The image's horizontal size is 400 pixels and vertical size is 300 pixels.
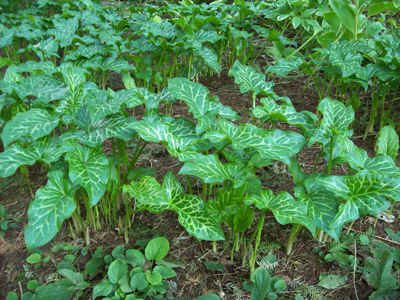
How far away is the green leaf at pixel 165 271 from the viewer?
1.13m

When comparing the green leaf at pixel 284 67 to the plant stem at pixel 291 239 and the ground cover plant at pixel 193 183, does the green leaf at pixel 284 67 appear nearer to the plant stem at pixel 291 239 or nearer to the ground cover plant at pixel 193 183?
the ground cover plant at pixel 193 183

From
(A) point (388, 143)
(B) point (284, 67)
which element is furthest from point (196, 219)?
(B) point (284, 67)

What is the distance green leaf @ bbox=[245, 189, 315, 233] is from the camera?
966 millimetres

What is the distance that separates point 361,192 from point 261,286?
0.49 meters

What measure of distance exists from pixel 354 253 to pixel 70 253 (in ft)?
4.00

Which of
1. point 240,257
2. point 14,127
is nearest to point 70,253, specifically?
point 14,127

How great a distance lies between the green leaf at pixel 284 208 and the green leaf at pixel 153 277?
0.44 metres

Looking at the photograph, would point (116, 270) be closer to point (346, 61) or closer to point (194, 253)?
point (194, 253)

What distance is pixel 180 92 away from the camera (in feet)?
4.22

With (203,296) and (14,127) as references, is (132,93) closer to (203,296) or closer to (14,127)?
(14,127)

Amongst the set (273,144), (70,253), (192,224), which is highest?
(273,144)

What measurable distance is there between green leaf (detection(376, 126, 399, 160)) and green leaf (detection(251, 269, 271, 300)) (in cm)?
79

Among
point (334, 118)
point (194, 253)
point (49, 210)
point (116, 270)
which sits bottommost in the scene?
point (194, 253)

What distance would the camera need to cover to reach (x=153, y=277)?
3.61ft
